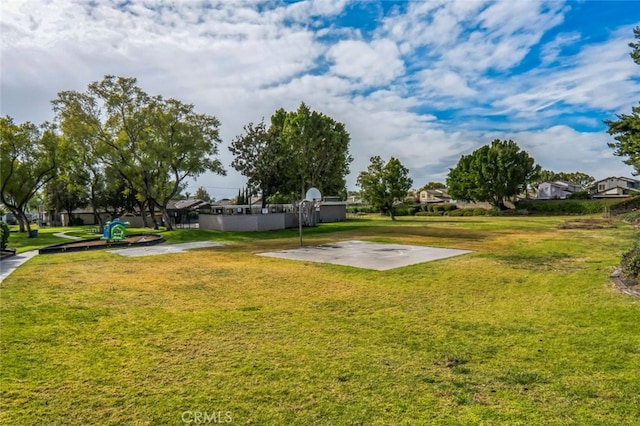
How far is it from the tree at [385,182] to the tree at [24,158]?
27561 millimetres

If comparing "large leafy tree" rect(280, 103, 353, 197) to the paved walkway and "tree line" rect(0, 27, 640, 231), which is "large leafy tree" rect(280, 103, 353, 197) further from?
the paved walkway

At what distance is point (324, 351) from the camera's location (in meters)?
4.45

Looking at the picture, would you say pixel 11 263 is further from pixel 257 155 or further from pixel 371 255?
pixel 257 155

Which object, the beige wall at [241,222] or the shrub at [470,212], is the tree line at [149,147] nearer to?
the beige wall at [241,222]

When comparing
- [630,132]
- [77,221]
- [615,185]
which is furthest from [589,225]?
[77,221]

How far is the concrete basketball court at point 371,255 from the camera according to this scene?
1149 centimetres

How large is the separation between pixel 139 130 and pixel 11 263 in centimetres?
1629

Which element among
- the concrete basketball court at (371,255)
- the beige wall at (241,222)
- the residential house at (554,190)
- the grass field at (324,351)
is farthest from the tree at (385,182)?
the residential house at (554,190)

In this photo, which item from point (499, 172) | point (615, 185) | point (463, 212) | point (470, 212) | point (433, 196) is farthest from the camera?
point (433, 196)

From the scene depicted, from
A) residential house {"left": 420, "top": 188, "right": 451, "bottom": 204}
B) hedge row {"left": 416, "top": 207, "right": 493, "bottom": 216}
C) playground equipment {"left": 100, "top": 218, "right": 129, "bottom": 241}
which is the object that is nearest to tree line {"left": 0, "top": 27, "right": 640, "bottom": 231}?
playground equipment {"left": 100, "top": 218, "right": 129, "bottom": 241}

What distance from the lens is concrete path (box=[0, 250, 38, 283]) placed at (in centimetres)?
1037

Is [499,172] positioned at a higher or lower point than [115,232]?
higher

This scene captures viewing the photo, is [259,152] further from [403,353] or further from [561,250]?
[403,353]

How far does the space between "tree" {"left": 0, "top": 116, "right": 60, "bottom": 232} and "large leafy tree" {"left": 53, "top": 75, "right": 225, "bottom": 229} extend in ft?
7.15
